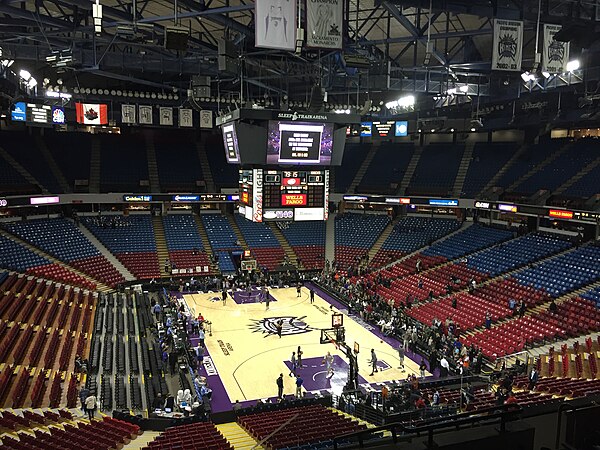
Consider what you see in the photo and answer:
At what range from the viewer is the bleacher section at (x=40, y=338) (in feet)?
55.4

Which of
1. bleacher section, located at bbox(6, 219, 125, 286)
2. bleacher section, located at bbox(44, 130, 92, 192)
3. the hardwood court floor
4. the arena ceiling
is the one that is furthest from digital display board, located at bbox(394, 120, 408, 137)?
bleacher section, located at bbox(44, 130, 92, 192)

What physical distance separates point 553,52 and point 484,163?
94.7 ft

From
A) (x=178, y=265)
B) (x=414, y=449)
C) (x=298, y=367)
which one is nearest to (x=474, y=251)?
(x=298, y=367)

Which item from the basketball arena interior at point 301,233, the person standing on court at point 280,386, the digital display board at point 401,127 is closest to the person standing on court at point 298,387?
the basketball arena interior at point 301,233

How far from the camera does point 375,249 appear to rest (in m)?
41.6

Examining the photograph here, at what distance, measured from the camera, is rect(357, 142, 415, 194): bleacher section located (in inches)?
1799

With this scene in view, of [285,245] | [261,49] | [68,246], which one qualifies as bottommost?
[285,245]

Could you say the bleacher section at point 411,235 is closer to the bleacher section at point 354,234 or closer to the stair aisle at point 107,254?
the bleacher section at point 354,234

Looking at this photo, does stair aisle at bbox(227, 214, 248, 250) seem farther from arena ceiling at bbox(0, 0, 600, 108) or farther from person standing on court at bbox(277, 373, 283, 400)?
person standing on court at bbox(277, 373, 283, 400)

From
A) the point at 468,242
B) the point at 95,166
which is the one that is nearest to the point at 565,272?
the point at 468,242

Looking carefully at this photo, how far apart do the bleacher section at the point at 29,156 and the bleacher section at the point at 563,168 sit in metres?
36.8

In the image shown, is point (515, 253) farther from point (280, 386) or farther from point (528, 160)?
point (280, 386)

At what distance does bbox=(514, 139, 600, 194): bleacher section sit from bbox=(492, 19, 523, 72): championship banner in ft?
77.1

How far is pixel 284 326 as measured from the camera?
27.5 m
